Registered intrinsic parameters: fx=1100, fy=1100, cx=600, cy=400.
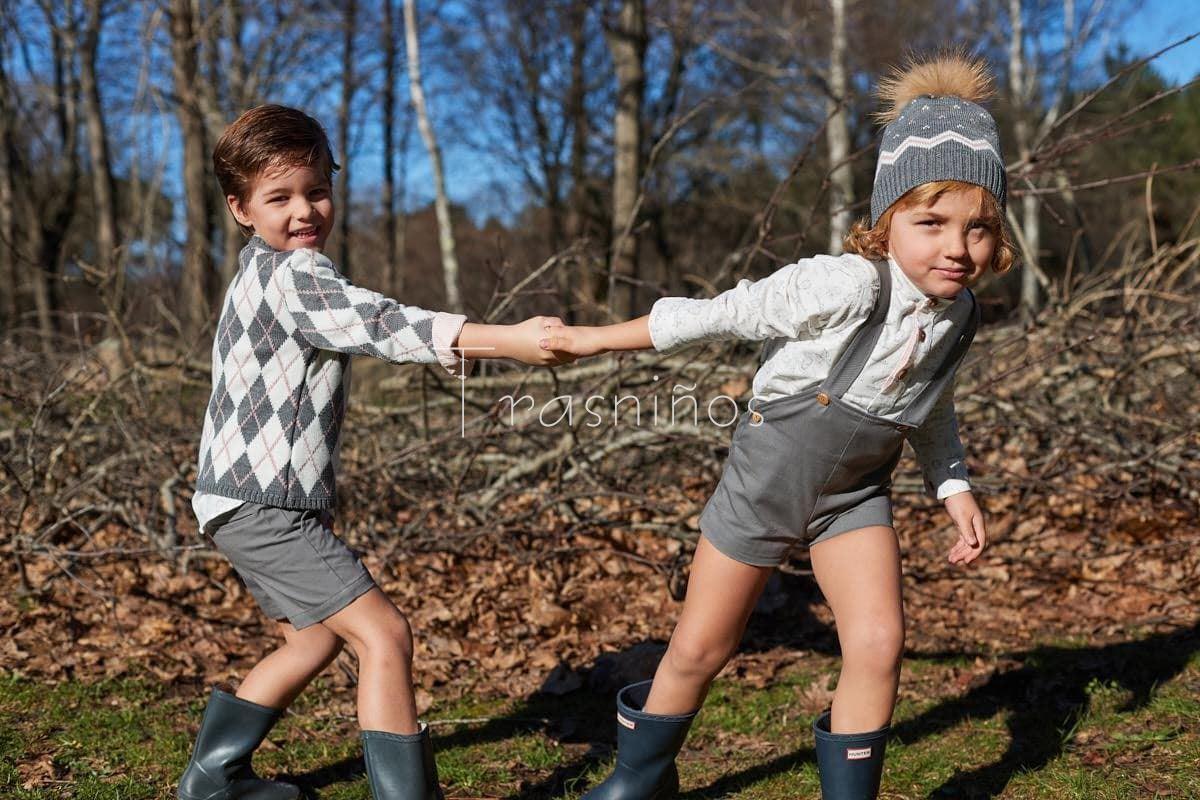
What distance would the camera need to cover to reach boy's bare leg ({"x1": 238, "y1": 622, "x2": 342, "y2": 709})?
268 cm

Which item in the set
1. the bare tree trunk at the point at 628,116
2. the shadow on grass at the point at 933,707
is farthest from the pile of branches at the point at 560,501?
the bare tree trunk at the point at 628,116

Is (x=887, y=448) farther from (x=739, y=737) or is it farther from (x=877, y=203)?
(x=739, y=737)

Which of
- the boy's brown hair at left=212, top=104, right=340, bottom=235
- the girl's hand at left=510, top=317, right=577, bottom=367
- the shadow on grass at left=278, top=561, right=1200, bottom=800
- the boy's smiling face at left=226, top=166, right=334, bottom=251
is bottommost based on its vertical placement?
the shadow on grass at left=278, top=561, right=1200, bottom=800

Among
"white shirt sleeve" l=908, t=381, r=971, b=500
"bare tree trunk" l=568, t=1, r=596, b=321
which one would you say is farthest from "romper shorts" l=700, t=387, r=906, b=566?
"bare tree trunk" l=568, t=1, r=596, b=321

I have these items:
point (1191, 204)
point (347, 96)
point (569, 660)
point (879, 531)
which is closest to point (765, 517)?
point (879, 531)

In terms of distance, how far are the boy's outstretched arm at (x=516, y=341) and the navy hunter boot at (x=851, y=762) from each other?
1019 millimetres

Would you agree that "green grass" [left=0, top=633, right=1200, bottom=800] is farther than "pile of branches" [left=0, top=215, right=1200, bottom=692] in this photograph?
No

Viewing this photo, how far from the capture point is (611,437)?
4.85m

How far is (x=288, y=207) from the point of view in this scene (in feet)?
8.30

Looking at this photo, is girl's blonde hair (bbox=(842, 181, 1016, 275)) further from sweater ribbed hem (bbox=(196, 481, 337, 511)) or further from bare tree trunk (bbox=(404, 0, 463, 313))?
bare tree trunk (bbox=(404, 0, 463, 313))

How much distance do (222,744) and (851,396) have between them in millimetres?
1742

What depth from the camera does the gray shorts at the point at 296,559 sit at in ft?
8.16

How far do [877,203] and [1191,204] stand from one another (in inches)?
853

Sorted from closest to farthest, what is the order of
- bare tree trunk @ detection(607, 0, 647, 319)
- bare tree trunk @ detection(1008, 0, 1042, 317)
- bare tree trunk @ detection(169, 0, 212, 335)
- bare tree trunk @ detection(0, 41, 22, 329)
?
bare tree trunk @ detection(169, 0, 212, 335), bare tree trunk @ detection(607, 0, 647, 319), bare tree trunk @ detection(0, 41, 22, 329), bare tree trunk @ detection(1008, 0, 1042, 317)
